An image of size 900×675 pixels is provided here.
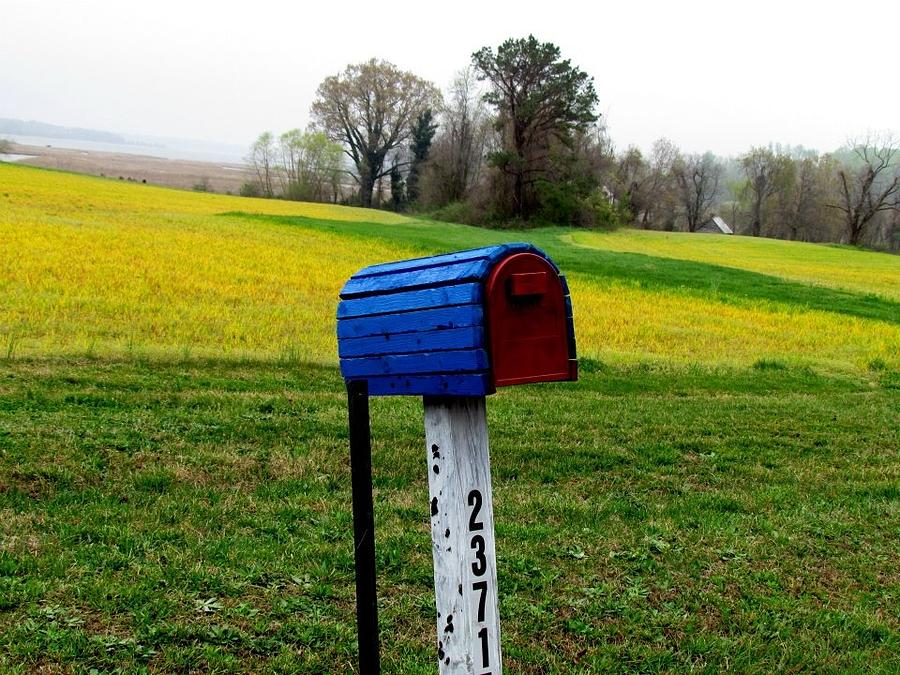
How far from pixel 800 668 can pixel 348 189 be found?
80261mm

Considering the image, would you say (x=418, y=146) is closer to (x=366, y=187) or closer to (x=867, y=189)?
(x=366, y=187)

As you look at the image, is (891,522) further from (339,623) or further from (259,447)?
(259,447)

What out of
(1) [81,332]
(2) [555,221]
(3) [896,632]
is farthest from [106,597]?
(2) [555,221]

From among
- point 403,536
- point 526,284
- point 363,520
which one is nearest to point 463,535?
point 363,520

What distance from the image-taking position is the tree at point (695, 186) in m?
86.5

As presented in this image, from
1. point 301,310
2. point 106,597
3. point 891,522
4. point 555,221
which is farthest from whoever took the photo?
point 555,221

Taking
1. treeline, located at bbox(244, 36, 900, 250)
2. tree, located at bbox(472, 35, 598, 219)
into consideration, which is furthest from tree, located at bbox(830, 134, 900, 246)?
tree, located at bbox(472, 35, 598, 219)

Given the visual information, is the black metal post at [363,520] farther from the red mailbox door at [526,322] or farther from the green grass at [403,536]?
the green grass at [403,536]

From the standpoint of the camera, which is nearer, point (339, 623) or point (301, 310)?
point (339, 623)

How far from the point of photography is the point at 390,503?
576 cm

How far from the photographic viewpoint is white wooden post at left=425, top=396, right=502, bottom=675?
8.58ft

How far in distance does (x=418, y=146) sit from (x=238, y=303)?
64.1 m

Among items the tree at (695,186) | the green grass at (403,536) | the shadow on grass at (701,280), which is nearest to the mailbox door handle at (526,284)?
the green grass at (403,536)

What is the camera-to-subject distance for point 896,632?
434 cm
